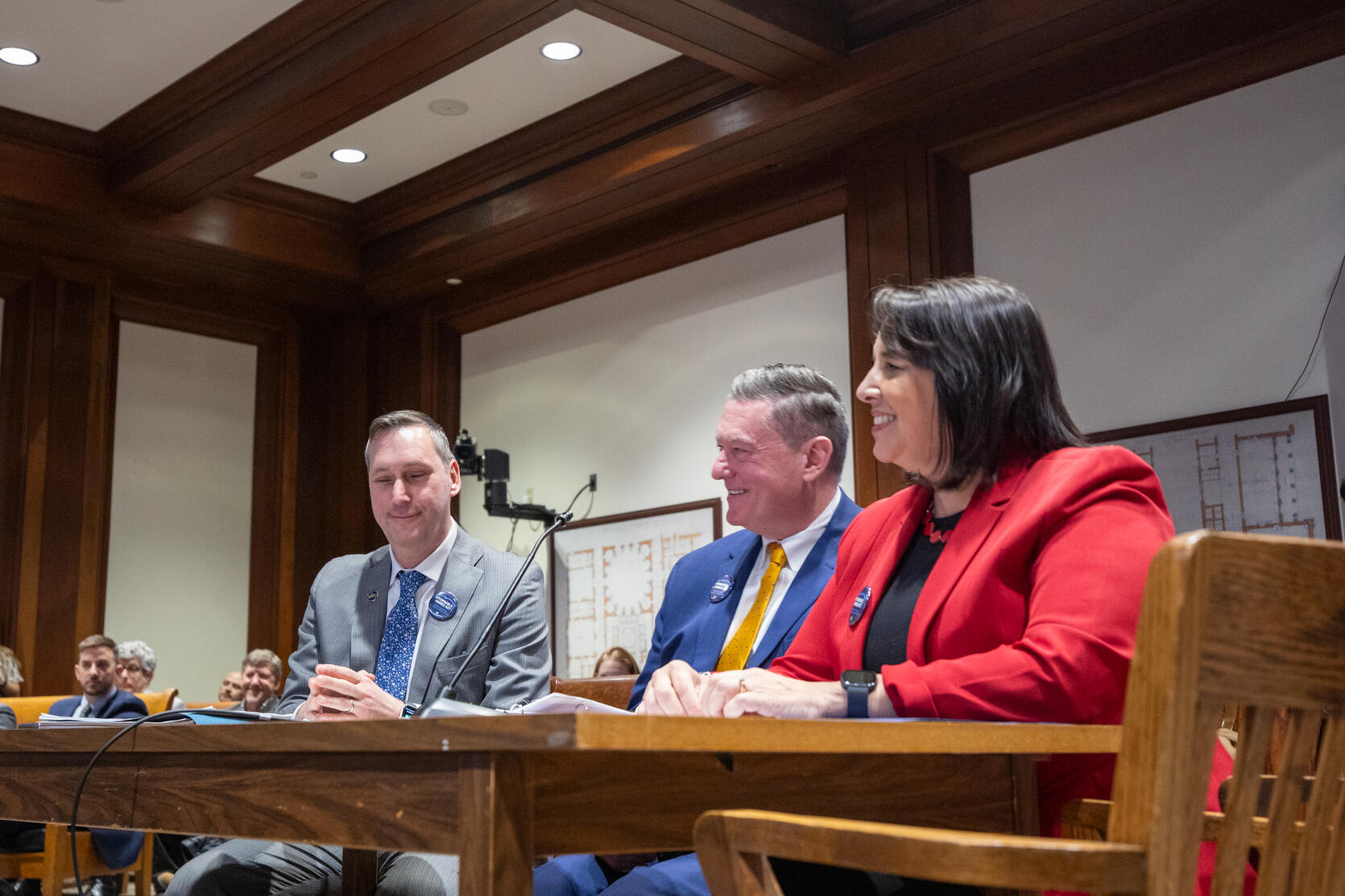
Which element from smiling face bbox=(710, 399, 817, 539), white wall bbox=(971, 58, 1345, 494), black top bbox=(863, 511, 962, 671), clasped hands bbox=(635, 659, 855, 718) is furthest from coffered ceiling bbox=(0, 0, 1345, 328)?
clasped hands bbox=(635, 659, 855, 718)

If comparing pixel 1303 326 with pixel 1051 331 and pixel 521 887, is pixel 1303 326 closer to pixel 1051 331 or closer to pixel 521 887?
pixel 1051 331

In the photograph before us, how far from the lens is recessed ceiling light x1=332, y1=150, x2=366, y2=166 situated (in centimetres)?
629

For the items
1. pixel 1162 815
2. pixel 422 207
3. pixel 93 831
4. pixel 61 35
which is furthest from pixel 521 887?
pixel 422 207

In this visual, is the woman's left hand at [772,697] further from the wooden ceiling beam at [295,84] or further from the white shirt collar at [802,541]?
the wooden ceiling beam at [295,84]

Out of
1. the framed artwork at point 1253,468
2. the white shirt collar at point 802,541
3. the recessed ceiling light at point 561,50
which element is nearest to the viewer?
the white shirt collar at point 802,541

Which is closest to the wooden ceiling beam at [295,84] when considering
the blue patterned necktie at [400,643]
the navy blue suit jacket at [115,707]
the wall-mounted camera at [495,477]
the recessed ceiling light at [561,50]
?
the recessed ceiling light at [561,50]

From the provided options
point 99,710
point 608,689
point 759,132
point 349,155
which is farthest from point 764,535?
point 349,155

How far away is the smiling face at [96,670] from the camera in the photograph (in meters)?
5.82

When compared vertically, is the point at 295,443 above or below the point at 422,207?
below

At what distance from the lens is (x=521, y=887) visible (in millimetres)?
1025

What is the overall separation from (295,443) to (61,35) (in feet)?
9.32

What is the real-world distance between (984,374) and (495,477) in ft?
17.3

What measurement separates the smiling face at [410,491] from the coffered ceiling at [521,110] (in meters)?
2.26

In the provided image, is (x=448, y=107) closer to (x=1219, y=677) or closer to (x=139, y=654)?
(x=139, y=654)
